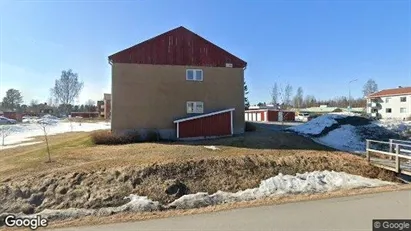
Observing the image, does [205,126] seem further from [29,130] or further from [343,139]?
[29,130]

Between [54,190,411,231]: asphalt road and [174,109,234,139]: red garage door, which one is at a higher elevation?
[174,109,234,139]: red garage door

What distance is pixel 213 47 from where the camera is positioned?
21797mm

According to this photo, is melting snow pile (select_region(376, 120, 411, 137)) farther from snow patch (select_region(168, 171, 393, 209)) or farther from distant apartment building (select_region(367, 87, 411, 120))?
distant apartment building (select_region(367, 87, 411, 120))

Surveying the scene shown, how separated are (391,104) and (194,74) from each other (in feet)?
203

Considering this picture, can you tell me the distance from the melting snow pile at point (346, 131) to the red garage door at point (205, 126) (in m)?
7.35

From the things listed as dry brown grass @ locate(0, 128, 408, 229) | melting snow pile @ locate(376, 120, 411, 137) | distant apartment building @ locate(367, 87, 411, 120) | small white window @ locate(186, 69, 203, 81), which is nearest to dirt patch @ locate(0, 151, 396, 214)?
dry brown grass @ locate(0, 128, 408, 229)

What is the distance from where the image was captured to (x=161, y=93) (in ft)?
68.8

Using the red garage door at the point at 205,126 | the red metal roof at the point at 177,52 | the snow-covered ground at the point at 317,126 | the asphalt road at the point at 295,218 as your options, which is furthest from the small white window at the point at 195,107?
the asphalt road at the point at 295,218

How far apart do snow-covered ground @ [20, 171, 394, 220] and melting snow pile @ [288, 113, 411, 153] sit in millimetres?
9785

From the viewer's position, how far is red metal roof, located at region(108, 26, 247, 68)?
67.3 feet

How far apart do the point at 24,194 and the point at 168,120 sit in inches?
462

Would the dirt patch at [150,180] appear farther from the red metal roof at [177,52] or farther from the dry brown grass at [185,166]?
the red metal roof at [177,52]

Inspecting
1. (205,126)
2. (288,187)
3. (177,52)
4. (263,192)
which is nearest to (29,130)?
(177,52)

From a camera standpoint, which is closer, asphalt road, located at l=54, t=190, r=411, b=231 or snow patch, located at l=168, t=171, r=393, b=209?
asphalt road, located at l=54, t=190, r=411, b=231
